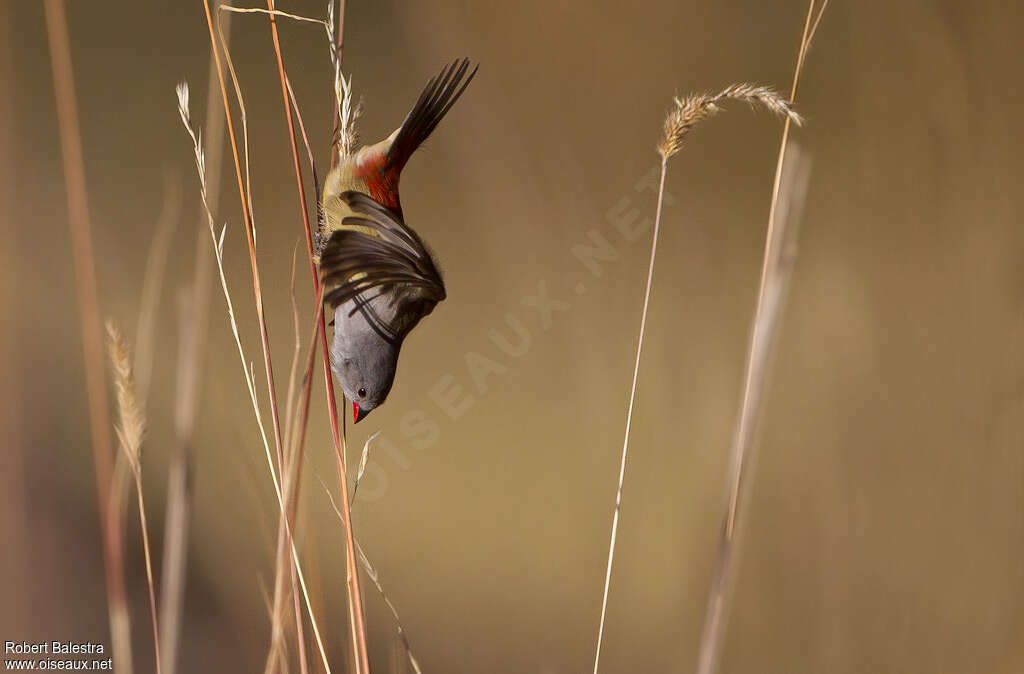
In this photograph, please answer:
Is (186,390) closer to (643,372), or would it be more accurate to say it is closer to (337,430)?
(337,430)

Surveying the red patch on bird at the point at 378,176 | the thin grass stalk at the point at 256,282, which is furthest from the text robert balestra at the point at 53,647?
the red patch on bird at the point at 378,176

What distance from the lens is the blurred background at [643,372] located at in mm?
549

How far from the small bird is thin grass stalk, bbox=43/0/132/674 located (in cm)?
22

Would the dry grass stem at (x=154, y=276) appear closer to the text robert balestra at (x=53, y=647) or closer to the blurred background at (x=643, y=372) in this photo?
the blurred background at (x=643, y=372)

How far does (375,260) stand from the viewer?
408mm

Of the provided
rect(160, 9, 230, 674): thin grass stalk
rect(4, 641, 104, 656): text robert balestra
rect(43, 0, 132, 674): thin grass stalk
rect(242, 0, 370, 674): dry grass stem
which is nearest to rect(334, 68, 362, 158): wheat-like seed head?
rect(242, 0, 370, 674): dry grass stem

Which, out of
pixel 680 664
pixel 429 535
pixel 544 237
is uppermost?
pixel 544 237

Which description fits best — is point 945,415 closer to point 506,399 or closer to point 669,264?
point 669,264

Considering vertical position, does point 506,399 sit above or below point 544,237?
below

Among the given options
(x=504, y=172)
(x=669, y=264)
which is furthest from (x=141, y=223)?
(x=669, y=264)

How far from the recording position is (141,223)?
0.55 meters

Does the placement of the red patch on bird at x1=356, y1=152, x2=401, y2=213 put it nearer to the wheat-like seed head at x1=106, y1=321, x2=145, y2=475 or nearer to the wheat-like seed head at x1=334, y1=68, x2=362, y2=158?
the wheat-like seed head at x1=334, y1=68, x2=362, y2=158

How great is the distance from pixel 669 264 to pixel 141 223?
1.47 feet

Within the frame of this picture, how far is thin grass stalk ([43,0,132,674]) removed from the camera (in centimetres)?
52
